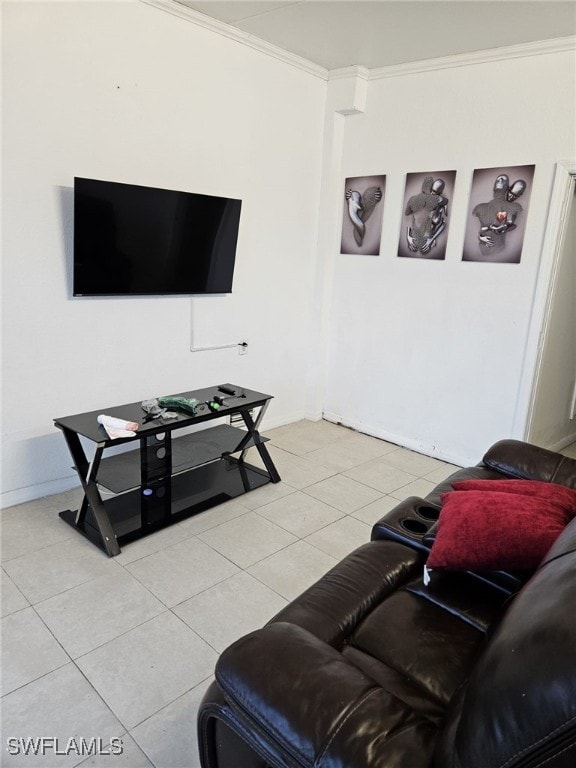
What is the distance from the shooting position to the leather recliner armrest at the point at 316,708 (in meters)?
0.97

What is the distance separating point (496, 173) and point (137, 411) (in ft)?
9.00

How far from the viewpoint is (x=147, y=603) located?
225 centimetres

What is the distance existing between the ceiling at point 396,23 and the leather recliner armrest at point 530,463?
2.31 meters

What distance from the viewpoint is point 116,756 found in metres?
1.59

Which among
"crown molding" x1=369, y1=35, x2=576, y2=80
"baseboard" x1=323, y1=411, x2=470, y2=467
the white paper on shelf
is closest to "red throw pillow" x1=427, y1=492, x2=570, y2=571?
the white paper on shelf

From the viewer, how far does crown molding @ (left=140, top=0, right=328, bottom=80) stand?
9.92 feet

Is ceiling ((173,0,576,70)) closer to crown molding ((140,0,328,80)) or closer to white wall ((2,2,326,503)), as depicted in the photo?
crown molding ((140,0,328,80))

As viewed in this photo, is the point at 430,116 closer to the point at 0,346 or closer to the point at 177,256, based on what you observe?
the point at 177,256

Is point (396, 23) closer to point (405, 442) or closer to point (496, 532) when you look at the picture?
point (405, 442)

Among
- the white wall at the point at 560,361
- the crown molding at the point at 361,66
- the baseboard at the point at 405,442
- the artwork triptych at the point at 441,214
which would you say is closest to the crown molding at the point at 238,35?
the crown molding at the point at 361,66

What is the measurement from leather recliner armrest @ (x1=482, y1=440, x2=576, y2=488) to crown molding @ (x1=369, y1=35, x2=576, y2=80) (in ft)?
7.93

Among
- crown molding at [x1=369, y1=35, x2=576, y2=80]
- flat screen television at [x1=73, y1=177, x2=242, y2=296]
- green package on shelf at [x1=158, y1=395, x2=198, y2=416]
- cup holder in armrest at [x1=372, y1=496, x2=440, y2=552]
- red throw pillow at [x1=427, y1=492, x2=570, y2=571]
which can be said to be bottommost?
cup holder in armrest at [x1=372, y1=496, x2=440, y2=552]

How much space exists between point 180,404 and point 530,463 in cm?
183

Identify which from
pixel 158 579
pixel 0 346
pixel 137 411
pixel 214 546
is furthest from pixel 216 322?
pixel 158 579
